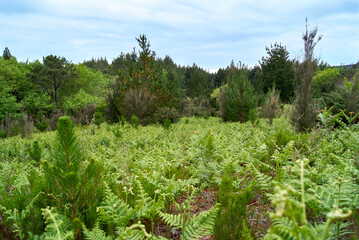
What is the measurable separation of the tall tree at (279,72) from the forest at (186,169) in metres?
24.7

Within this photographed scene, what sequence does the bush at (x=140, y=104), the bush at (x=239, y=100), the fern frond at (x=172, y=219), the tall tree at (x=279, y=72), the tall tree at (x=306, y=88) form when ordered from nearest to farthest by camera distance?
1. the fern frond at (x=172, y=219)
2. the tall tree at (x=306, y=88)
3. the bush at (x=140, y=104)
4. the bush at (x=239, y=100)
5. the tall tree at (x=279, y=72)

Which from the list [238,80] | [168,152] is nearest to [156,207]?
[168,152]

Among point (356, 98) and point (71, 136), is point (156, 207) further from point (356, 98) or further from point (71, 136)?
point (356, 98)

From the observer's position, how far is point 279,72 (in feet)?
146

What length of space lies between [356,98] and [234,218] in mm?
8610

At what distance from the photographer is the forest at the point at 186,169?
4.83 feet

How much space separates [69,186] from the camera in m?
1.69

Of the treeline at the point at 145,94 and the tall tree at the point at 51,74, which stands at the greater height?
the tall tree at the point at 51,74

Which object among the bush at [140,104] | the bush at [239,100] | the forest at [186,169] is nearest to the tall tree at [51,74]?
the forest at [186,169]

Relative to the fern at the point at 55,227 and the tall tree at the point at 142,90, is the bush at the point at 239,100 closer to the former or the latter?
the tall tree at the point at 142,90

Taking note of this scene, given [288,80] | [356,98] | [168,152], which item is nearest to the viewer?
[168,152]

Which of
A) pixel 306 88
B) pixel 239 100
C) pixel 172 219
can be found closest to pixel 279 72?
pixel 239 100

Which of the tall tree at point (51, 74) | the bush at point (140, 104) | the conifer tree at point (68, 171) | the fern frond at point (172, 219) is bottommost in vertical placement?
the fern frond at point (172, 219)

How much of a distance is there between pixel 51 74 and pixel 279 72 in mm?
40085
